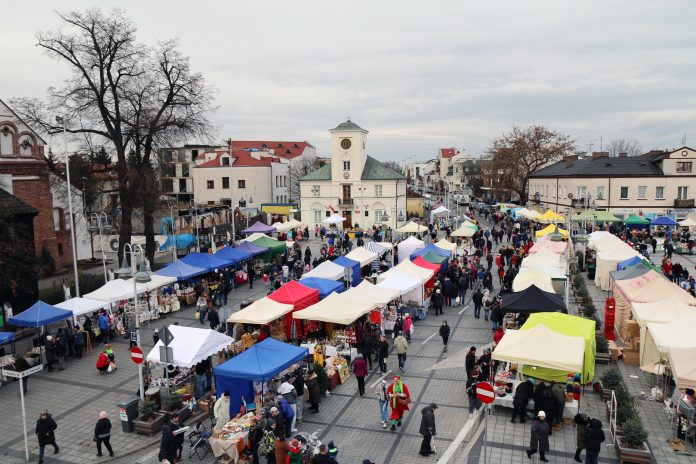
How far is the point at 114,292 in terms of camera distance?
68.2 feet

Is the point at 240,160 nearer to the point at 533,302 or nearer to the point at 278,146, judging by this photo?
the point at 278,146

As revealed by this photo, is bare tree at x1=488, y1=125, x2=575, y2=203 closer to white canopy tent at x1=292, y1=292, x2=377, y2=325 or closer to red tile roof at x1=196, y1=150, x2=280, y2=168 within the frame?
red tile roof at x1=196, y1=150, x2=280, y2=168

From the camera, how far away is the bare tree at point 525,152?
2552 inches

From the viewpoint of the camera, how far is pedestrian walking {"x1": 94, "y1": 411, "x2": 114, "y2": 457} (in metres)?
11.3

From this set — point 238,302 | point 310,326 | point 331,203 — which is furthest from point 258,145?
point 310,326

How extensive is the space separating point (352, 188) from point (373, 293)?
35.7m

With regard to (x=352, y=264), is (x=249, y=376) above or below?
below

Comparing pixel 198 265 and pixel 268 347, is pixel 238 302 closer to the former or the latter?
pixel 198 265

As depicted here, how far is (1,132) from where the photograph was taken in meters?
26.0

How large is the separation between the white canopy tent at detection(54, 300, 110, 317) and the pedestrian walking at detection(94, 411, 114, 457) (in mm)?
8412

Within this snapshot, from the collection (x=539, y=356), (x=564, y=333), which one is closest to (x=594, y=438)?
(x=539, y=356)

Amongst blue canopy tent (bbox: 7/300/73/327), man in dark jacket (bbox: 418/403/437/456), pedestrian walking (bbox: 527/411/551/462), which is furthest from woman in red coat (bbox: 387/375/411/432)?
blue canopy tent (bbox: 7/300/73/327)

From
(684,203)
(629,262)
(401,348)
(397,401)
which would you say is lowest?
(397,401)

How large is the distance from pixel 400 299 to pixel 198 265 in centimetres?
1073
